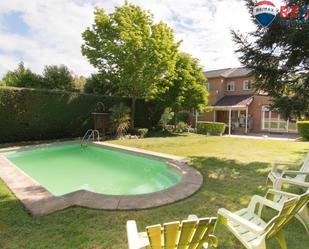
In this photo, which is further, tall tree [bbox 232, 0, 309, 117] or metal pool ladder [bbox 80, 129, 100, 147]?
metal pool ladder [bbox 80, 129, 100, 147]

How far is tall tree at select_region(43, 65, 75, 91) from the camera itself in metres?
27.8

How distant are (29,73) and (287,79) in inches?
1060

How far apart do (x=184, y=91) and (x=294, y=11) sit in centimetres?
1135

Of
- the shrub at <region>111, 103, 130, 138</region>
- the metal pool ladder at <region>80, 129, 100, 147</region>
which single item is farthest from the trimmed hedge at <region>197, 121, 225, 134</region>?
the metal pool ladder at <region>80, 129, 100, 147</region>

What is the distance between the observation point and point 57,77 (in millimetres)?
28469

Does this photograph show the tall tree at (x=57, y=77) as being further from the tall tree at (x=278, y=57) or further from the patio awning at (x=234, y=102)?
the tall tree at (x=278, y=57)

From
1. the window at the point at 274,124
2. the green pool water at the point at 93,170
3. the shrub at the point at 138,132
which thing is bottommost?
the green pool water at the point at 93,170

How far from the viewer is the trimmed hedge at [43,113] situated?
12.5 m

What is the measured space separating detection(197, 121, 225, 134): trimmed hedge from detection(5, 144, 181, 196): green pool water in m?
12.1

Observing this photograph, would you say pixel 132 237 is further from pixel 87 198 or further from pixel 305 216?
pixel 305 216

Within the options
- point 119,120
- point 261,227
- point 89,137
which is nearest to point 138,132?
point 119,120

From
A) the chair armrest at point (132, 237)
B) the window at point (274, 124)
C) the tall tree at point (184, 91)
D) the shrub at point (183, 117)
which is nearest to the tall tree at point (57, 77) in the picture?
the shrub at point (183, 117)

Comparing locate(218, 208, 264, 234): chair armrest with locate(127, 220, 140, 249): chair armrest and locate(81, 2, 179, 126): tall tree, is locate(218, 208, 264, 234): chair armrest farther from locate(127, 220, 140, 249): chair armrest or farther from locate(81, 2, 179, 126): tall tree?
locate(81, 2, 179, 126): tall tree

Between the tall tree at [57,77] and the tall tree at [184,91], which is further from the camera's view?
the tall tree at [57,77]
